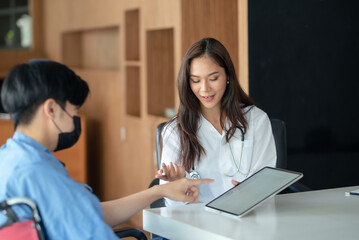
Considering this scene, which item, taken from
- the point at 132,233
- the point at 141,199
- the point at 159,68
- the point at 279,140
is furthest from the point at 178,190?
the point at 159,68

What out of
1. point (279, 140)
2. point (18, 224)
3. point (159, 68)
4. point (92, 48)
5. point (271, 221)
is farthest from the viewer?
point (92, 48)

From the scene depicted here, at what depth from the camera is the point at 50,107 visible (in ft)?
5.11

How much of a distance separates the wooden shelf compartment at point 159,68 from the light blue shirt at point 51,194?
2905 mm

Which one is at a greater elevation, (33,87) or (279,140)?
(33,87)

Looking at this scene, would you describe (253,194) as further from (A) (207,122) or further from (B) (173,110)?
(B) (173,110)

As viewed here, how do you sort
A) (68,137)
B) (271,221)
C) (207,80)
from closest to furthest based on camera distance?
(68,137) → (271,221) → (207,80)

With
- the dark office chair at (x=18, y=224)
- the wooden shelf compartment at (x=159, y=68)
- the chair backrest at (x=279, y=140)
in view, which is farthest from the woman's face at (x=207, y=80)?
the wooden shelf compartment at (x=159, y=68)

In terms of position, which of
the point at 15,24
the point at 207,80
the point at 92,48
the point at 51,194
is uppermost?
the point at 15,24

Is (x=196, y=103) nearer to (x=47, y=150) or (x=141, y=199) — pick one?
(x=141, y=199)

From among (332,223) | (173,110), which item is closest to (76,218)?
(332,223)

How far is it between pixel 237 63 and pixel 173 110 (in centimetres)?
79

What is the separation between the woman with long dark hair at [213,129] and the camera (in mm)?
2518

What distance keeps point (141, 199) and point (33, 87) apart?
0.54 m

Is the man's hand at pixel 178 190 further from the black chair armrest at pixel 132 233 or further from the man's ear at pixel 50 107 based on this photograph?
the man's ear at pixel 50 107
